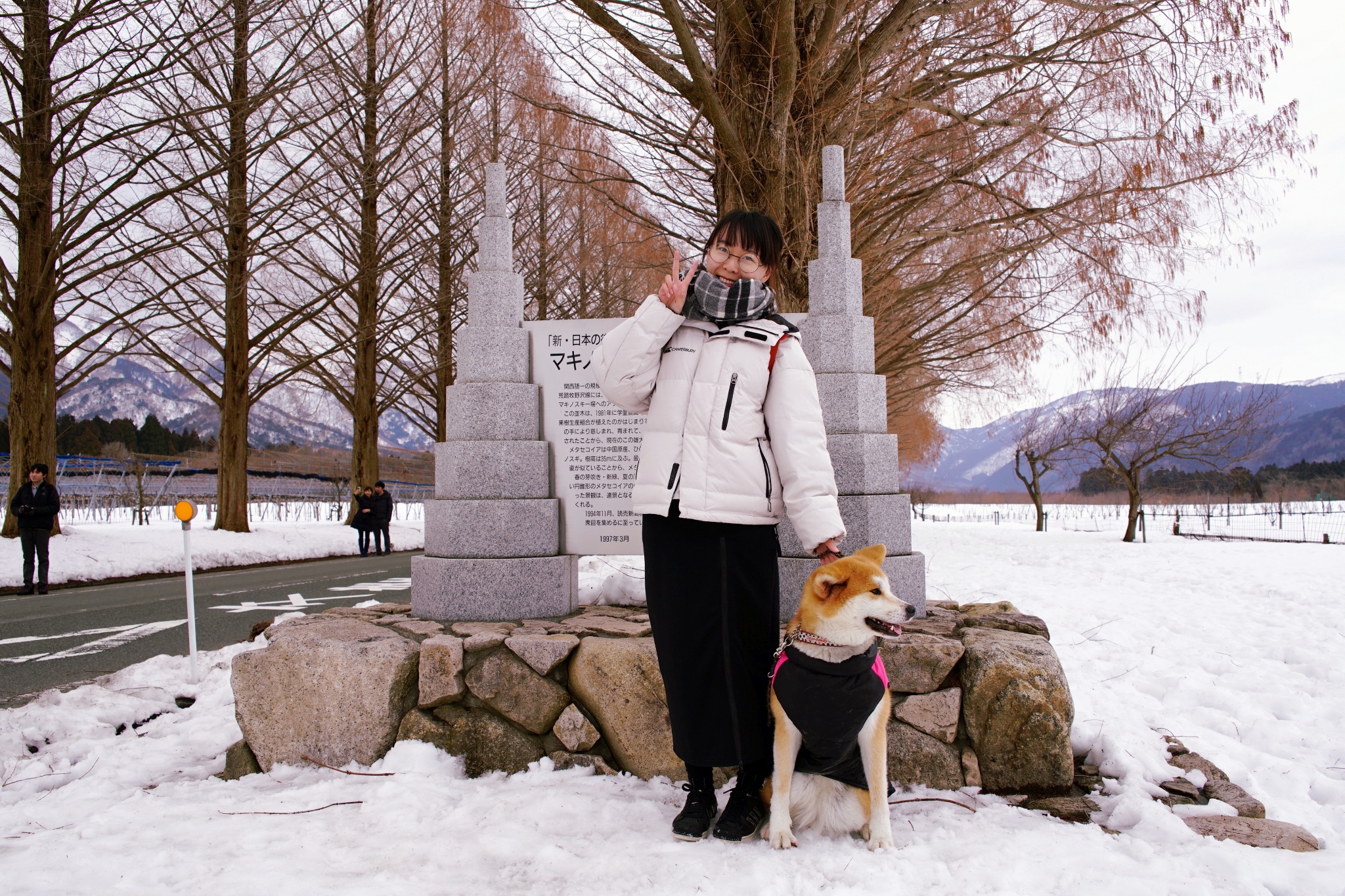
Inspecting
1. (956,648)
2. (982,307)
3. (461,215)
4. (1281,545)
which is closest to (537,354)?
(956,648)

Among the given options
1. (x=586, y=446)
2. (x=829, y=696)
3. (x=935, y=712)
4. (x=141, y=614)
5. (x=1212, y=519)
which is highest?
(x=586, y=446)

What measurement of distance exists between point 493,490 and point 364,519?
571 inches

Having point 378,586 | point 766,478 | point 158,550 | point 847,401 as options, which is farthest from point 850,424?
point 158,550

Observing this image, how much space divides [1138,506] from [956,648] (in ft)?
69.9

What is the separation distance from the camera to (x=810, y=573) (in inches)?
149

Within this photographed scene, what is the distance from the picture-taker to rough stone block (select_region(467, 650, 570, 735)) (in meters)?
3.35

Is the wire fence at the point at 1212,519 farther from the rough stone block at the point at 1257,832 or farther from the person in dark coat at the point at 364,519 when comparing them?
the rough stone block at the point at 1257,832

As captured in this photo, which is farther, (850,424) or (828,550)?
(850,424)

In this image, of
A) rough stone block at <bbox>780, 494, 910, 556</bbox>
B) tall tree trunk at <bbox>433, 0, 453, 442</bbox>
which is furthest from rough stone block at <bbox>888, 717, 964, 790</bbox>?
tall tree trunk at <bbox>433, 0, 453, 442</bbox>

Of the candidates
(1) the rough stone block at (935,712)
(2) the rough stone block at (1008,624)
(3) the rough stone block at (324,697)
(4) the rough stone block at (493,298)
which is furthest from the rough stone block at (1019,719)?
(4) the rough stone block at (493,298)

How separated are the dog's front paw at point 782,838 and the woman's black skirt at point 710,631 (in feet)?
0.78

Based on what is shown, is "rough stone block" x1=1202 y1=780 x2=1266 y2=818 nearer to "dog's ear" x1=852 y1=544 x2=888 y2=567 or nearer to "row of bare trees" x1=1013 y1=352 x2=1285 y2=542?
"dog's ear" x1=852 y1=544 x2=888 y2=567

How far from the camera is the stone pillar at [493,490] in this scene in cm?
397

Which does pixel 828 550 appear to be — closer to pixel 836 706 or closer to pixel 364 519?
pixel 836 706
